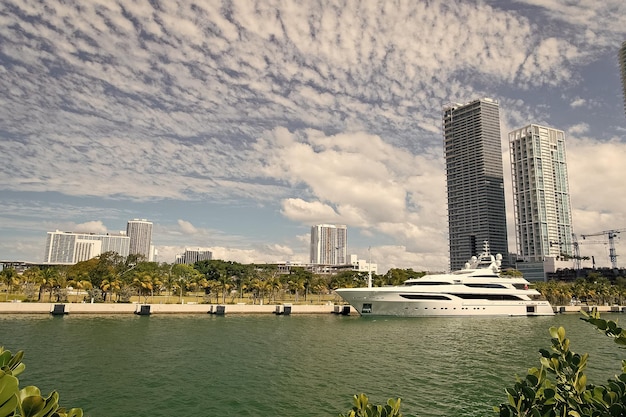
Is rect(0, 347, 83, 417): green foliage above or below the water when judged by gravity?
above

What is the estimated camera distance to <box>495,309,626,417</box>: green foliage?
4.45m

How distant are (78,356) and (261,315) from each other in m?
41.1

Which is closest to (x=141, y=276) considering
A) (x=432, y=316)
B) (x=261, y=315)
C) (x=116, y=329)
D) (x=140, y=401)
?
(x=261, y=315)

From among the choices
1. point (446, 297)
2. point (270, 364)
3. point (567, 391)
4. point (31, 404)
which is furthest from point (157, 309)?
point (31, 404)

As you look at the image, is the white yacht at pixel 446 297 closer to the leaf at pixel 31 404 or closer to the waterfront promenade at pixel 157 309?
the waterfront promenade at pixel 157 309

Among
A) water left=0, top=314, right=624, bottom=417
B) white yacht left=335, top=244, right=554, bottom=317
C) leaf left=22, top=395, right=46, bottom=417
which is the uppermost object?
leaf left=22, top=395, right=46, bottom=417

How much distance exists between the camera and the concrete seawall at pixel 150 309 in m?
60.3

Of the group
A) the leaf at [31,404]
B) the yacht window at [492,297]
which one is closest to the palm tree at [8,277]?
the yacht window at [492,297]

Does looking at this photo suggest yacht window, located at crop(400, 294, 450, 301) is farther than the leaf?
Yes

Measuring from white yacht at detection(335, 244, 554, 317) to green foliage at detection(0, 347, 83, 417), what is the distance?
66.1 metres

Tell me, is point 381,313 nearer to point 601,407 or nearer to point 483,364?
point 483,364

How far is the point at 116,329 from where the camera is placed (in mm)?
47281

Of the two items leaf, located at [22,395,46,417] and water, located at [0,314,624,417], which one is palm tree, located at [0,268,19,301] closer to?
water, located at [0,314,624,417]

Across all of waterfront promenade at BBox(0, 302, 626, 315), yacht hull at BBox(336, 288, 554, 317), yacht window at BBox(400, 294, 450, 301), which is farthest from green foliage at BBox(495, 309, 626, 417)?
waterfront promenade at BBox(0, 302, 626, 315)
